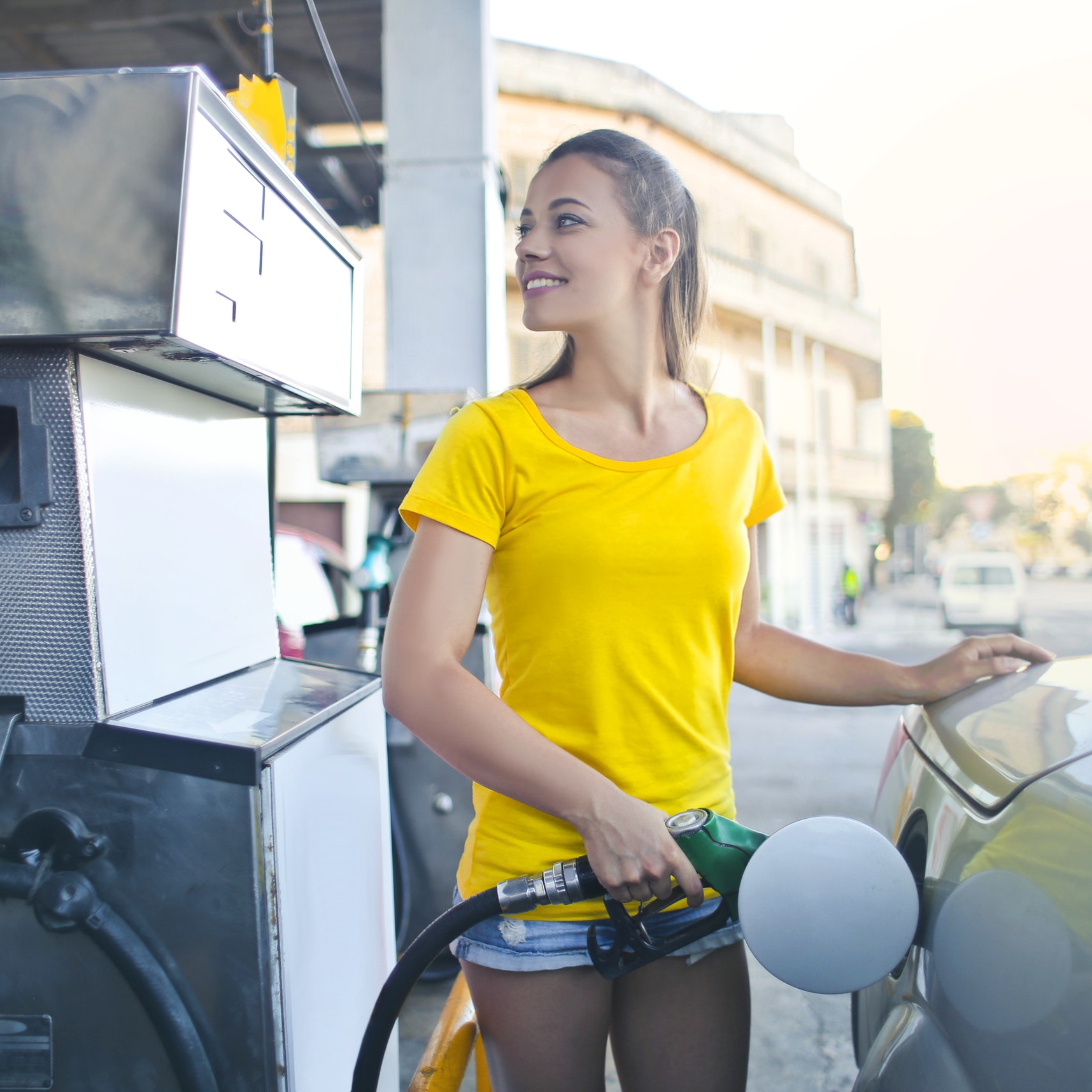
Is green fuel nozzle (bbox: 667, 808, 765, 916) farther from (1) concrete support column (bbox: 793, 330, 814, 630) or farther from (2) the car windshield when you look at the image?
(1) concrete support column (bbox: 793, 330, 814, 630)

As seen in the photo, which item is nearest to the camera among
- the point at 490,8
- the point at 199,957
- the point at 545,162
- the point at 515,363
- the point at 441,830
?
the point at 199,957

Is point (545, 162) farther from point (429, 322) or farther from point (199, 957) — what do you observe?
point (429, 322)

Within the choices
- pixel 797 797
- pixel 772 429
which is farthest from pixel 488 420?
pixel 772 429

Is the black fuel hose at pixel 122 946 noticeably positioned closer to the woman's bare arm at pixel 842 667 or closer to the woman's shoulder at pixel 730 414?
the woman's bare arm at pixel 842 667

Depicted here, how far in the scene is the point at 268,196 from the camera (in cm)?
133

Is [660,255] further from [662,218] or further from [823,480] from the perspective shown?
[823,480]

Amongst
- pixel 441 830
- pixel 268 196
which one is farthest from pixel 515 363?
pixel 268 196

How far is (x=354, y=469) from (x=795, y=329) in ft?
68.4

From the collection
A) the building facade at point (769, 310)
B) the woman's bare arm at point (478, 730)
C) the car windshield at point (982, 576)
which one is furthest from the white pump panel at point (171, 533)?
the car windshield at point (982, 576)

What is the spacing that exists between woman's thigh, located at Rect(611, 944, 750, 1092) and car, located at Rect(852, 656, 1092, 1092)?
0.18 m

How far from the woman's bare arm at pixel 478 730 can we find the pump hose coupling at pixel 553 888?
4 centimetres

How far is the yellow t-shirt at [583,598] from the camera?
1.10m

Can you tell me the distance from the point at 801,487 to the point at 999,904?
21.1 metres

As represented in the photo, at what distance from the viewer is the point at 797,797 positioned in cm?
551
